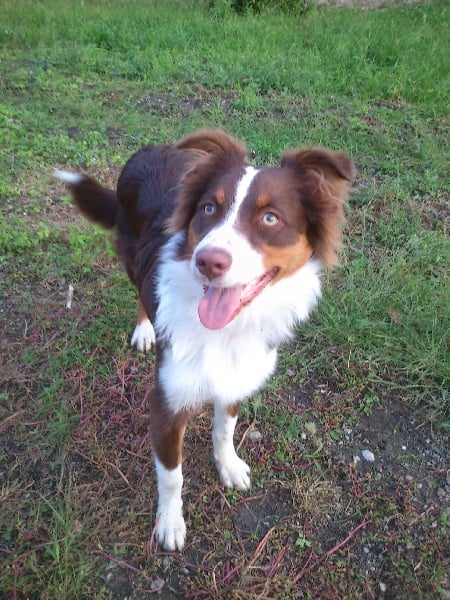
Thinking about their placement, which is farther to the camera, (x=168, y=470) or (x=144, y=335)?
(x=144, y=335)

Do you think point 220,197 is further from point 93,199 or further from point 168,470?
point 93,199

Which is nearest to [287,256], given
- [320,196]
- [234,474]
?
[320,196]

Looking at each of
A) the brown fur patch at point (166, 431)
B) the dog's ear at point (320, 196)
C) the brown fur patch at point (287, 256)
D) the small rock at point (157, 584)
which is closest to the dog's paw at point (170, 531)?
the small rock at point (157, 584)

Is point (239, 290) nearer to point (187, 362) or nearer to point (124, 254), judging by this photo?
point (187, 362)

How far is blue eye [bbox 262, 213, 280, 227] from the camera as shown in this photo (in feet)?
5.87

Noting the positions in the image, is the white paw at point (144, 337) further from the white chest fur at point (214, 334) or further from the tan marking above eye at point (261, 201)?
the tan marking above eye at point (261, 201)

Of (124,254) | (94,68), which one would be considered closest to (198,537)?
(124,254)

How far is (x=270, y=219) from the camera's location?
1.80 metres

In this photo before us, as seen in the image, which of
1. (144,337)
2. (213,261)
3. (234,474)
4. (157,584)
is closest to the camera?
(213,261)

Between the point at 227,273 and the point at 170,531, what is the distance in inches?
49.4

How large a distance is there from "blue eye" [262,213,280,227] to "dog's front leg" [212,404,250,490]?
38.2 inches

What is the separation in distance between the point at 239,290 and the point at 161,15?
6348 millimetres

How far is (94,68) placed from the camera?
5711mm

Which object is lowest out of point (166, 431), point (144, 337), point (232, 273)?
point (144, 337)
